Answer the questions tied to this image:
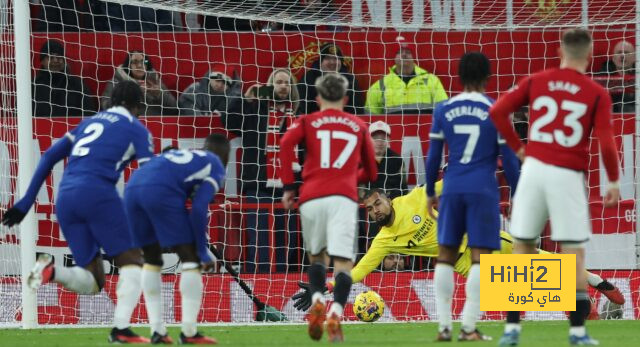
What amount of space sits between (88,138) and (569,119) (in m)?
3.43

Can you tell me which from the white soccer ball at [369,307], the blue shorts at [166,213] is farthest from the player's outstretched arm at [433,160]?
the white soccer ball at [369,307]

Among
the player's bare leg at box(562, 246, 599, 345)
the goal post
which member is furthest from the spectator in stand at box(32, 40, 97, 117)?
the player's bare leg at box(562, 246, 599, 345)

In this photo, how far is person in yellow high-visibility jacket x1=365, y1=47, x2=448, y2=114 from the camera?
46.3 ft

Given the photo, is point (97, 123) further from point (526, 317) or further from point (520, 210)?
point (526, 317)

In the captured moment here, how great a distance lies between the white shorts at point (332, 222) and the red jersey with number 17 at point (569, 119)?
167 cm

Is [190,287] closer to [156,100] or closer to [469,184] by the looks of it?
[469,184]

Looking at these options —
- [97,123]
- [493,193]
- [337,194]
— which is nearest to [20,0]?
[97,123]

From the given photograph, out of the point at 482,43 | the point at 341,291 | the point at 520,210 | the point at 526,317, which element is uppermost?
the point at 482,43

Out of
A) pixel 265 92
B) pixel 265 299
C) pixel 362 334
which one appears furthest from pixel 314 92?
A: pixel 362 334

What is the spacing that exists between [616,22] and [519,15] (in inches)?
74.6

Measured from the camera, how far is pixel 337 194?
29.9 feet

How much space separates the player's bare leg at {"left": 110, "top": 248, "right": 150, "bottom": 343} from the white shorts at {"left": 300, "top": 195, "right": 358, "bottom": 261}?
4.07 ft

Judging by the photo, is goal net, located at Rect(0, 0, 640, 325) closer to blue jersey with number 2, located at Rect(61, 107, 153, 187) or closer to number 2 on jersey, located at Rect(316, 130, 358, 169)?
blue jersey with number 2, located at Rect(61, 107, 153, 187)

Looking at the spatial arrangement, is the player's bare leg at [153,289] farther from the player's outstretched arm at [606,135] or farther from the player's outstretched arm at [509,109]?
the player's outstretched arm at [606,135]
